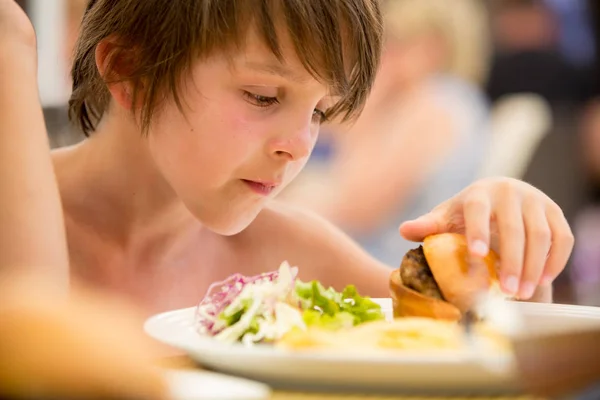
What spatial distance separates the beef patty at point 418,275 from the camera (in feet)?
2.73

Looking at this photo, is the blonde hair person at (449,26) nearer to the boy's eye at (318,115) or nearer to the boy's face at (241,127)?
the boy's eye at (318,115)

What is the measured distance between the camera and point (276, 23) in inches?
42.3

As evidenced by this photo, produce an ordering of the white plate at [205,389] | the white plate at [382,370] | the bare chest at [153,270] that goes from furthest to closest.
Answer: the bare chest at [153,270], the white plate at [382,370], the white plate at [205,389]

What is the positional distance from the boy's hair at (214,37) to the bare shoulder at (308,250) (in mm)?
305

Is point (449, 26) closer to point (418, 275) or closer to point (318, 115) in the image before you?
point (318, 115)

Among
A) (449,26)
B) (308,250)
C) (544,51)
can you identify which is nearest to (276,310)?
(308,250)

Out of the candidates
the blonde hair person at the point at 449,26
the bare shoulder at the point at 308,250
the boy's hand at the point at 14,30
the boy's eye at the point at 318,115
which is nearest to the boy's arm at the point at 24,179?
the boy's hand at the point at 14,30

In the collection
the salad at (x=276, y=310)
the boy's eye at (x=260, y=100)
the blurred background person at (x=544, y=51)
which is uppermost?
the blurred background person at (x=544, y=51)

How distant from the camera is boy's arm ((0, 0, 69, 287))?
0.82 meters

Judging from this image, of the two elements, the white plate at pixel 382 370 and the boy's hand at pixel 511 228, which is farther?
the boy's hand at pixel 511 228

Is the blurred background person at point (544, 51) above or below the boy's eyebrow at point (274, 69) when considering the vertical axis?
above

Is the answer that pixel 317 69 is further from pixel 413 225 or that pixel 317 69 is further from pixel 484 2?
pixel 484 2

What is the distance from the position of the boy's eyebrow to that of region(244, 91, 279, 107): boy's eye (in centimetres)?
4

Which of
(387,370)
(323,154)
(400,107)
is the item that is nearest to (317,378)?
(387,370)
